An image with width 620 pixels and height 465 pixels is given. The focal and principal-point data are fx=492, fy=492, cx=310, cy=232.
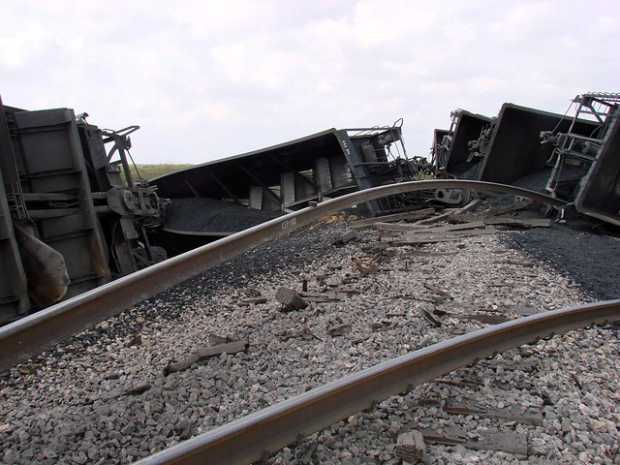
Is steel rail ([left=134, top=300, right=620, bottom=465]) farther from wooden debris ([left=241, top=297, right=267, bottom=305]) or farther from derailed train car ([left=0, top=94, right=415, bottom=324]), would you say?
derailed train car ([left=0, top=94, right=415, bottom=324])

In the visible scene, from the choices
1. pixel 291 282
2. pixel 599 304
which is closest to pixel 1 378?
pixel 291 282

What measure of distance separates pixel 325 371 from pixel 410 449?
0.92 m

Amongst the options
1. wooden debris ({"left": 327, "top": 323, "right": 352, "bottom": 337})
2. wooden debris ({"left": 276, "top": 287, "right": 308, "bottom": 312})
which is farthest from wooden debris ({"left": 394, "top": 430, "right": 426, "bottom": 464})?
wooden debris ({"left": 276, "top": 287, "right": 308, "bottom": 312})

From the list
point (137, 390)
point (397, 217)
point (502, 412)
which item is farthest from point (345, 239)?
point (502, 412)

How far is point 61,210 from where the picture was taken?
5.54m

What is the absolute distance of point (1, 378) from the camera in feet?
11.0

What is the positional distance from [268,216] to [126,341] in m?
5.59

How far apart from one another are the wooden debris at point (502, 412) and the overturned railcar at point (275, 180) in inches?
255

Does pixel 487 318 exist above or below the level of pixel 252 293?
below

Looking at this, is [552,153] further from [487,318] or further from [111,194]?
[111,194]

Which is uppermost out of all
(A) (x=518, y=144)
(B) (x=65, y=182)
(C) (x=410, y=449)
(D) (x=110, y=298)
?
(B) (x=65, y=182)

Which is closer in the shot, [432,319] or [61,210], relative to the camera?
[432,319]

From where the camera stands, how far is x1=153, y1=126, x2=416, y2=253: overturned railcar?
30.2 ft

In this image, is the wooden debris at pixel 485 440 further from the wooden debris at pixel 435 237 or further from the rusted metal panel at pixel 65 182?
the rusted metal panel at pixel 65 182
